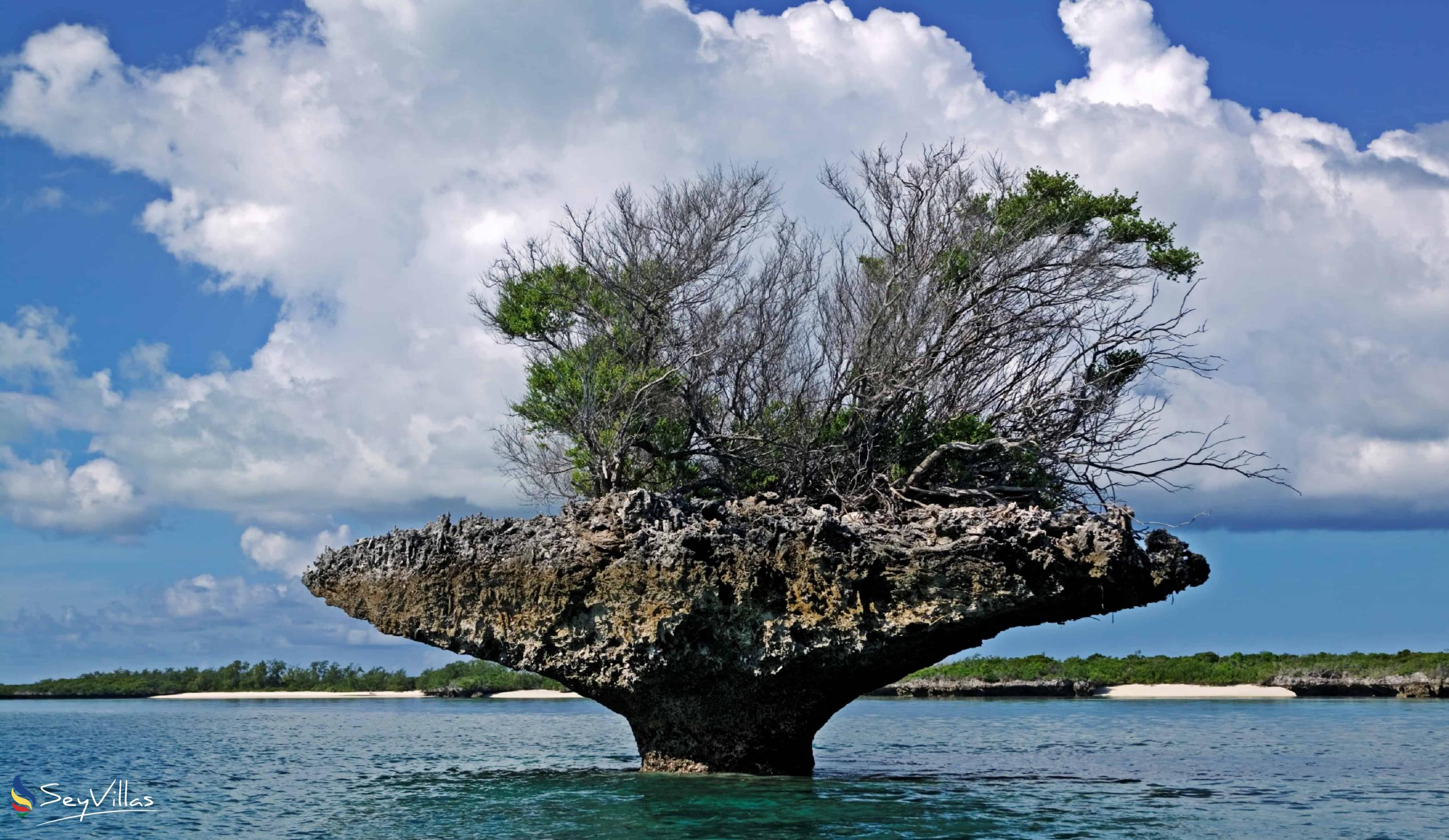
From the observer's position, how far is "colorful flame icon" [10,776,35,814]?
17.3m

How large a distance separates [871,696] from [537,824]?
59.2 metres

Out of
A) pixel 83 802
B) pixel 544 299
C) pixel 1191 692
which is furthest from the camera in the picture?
pixel 1191 692

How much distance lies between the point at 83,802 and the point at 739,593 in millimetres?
11133

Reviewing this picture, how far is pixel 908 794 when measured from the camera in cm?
1612

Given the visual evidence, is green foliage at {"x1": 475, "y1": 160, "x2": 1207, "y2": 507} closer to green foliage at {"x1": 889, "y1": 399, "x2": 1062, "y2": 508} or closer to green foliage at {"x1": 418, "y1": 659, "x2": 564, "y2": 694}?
green foliage at {"x1": 889, "y1": 399, "x2": 1062, "y2": 508}

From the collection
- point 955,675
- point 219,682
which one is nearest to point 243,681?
point 219,682

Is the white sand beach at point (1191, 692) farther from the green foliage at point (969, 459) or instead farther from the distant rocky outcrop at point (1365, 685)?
the green foliage at point (969, 459)

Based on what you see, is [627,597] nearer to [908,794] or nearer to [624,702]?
[624,702]

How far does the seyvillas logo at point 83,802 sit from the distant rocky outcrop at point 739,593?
14.2ft

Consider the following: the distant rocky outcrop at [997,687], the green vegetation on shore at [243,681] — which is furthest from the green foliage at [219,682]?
the distant rocky outcrop at [997,687]

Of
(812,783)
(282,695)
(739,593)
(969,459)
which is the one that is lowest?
(282,695)

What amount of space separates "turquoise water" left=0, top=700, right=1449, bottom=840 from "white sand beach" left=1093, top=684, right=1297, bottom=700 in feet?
66.8

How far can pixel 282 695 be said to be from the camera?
3450 inches

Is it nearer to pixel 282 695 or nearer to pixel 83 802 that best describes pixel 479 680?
pixel 282 695
